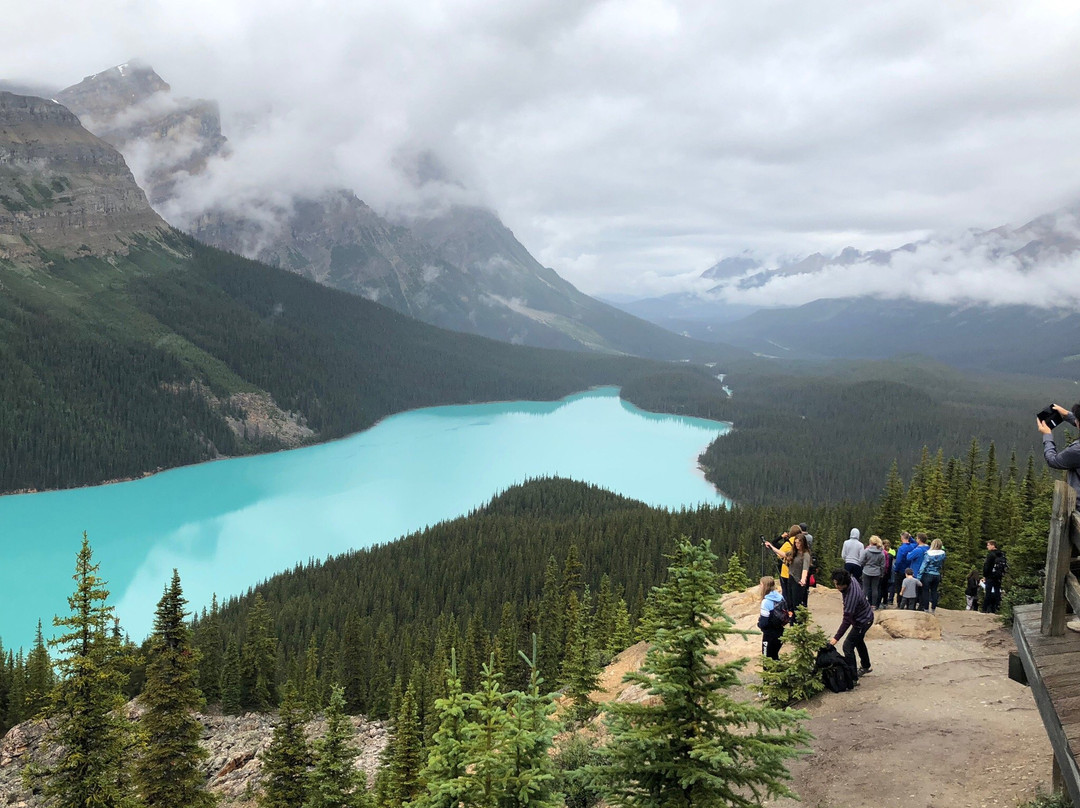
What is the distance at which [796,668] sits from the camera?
47.3ft

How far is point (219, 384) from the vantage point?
184 meters

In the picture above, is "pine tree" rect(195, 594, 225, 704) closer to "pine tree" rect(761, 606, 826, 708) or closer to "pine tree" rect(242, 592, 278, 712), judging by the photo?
"pine tree" rect(242, 592, 278, 712)

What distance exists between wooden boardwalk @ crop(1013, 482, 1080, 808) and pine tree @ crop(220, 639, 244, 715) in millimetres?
46742

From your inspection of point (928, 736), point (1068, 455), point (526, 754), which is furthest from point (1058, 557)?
point (928, 736)

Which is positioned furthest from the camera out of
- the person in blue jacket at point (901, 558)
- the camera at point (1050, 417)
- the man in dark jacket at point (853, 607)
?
the person in blue jacket at point (901, 558)

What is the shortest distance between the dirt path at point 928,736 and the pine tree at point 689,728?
4391 mm

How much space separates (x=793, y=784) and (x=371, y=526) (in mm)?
108260

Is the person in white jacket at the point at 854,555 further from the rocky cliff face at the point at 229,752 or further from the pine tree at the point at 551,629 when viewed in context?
the rocky cliff face at the point at 229,752

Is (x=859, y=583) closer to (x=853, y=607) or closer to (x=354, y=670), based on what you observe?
(x=853, y=607)

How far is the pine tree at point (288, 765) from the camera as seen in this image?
22953 mm

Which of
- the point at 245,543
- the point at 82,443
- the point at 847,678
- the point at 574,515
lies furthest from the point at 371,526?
the point at 847,678

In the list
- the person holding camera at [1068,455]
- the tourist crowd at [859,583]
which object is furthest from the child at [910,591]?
the person holding camera at [1068,455]

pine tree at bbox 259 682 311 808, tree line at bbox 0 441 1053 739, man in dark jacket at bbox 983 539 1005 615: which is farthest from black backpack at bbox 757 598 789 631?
pine tree at bbox 259 682 311 808

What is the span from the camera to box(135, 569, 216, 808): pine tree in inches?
854
